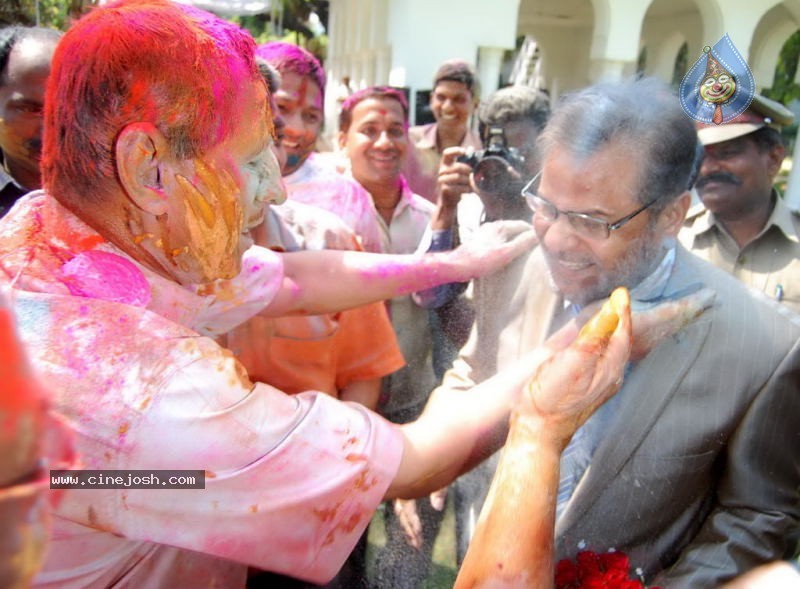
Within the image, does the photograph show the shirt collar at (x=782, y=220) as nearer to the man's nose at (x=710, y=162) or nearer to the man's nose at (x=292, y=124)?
the man's nose at (x=710, y=162)

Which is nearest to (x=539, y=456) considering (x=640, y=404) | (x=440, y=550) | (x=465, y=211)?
(x=640, y=404)

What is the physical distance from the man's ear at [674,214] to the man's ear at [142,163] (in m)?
1.39

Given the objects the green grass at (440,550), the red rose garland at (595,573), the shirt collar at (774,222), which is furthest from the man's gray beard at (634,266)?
the shirt collar at (774,222)

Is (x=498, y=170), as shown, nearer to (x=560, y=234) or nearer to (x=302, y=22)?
(x=560, y=234)

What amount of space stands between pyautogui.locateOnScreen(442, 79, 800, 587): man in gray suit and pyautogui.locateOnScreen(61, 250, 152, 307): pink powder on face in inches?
46.5

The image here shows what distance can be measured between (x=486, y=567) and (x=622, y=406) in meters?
0.75

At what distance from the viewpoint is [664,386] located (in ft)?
5.47

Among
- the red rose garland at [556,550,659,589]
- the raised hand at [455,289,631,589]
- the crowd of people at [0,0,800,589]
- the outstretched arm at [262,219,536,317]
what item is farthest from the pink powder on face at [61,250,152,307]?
the red rose garland at [556,550,659,589]

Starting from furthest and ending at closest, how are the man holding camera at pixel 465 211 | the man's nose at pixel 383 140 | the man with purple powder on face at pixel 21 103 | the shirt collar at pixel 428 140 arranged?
the shirt collar at pixel 428 140, the man's nose at pixel 383 140, the man with purple powder on face at pixel 21 103, the man holding camera at pixel 465 211

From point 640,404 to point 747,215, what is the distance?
165cm

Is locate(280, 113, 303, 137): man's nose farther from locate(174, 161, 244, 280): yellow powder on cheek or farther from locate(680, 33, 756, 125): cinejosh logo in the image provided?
locate(680, 33, 756, 125): cinejosh logo

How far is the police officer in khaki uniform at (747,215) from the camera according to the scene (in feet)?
8.68

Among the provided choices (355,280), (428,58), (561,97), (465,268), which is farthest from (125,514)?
(428,58)

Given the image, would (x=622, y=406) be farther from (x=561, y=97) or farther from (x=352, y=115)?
(x=352, y=115)
